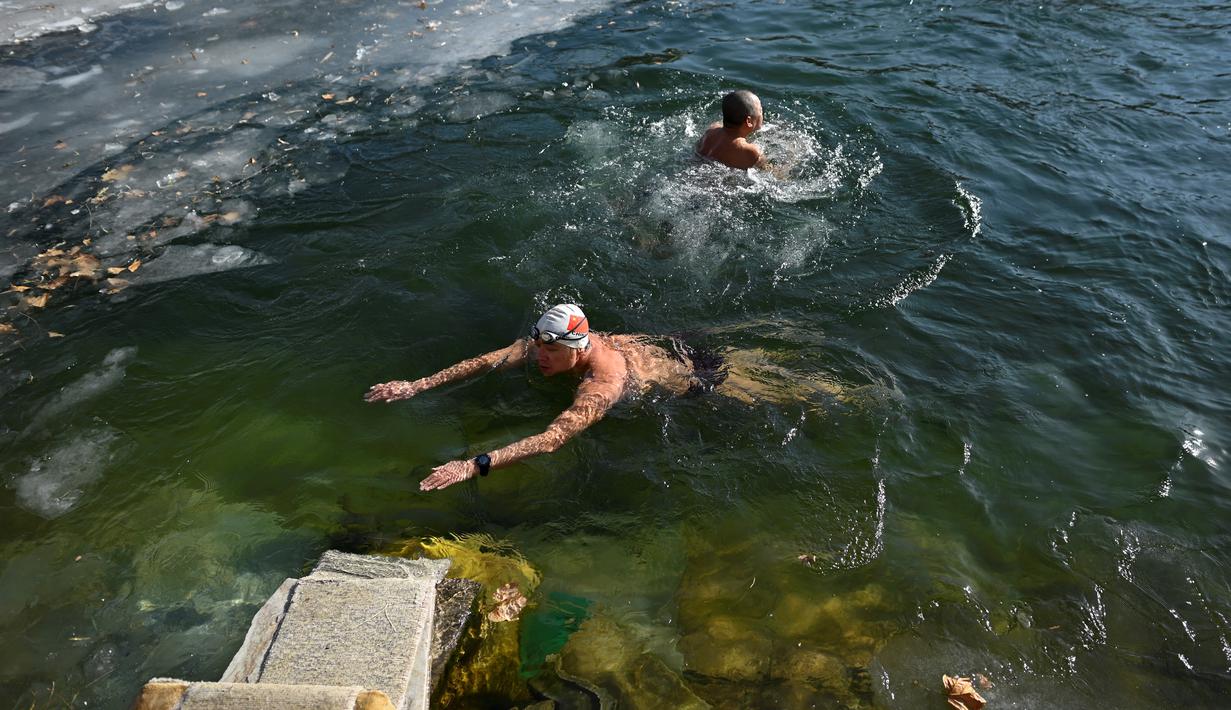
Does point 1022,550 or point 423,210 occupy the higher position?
point 423,210

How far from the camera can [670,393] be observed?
582 centimetres

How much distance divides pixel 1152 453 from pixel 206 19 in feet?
46.8

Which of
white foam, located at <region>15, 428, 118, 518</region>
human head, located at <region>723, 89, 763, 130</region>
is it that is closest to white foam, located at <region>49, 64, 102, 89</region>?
white foam, located at <region>15, 428, 118, 518</region>

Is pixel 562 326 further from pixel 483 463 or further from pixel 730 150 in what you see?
pixel 730 150

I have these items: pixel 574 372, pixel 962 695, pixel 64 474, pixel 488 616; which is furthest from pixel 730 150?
pixel 64 474

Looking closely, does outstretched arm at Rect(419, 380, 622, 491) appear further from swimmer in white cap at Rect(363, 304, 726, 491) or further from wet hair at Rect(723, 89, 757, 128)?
wet hair at Rect(723, 89, 757, 128)

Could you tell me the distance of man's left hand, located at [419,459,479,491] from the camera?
4599mm

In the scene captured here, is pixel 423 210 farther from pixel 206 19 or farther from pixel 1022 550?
pixel 206 19

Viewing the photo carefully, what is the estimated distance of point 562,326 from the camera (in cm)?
508

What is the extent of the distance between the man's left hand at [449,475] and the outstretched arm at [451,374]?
99 cm

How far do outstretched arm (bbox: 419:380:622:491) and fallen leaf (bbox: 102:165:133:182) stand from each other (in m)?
5.95

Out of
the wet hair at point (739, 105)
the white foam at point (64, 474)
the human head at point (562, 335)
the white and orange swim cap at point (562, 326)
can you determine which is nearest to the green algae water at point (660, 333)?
the white foam at point (64, 474)

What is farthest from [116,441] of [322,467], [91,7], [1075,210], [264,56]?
[91,7]

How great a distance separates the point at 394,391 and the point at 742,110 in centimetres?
461
